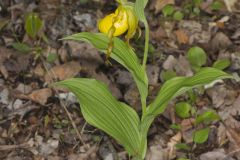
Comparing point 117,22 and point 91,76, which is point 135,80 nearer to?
point 117,22

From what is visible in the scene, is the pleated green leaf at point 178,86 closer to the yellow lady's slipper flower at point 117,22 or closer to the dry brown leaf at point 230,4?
the yellow lady's slipper flower at point 117,22

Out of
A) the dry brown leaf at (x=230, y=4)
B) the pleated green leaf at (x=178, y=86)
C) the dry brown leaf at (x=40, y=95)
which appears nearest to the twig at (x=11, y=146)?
the dry brown leaf at (x=40, y=95)

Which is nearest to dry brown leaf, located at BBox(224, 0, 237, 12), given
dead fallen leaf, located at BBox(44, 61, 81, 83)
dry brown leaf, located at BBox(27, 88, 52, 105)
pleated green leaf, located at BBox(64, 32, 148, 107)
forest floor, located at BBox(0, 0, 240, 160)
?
forest floor, located at BBox(0, 0, 240, 160)

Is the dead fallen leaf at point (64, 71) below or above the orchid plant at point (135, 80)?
below

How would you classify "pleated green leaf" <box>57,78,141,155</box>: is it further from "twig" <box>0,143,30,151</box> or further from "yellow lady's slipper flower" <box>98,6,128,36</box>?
"twig" <box>0,143,30,151</box>

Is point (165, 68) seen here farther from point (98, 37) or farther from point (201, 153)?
point (98, 37)
